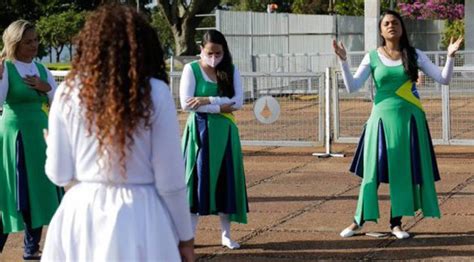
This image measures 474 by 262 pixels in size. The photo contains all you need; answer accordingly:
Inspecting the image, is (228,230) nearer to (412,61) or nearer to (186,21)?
(412,61)

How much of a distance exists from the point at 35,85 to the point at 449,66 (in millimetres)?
3386

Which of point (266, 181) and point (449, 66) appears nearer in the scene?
point (449, 66)

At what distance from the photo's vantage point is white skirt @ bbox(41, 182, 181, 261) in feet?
14.1

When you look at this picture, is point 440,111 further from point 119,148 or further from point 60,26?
point 60,26

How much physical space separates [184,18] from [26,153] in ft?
81.5

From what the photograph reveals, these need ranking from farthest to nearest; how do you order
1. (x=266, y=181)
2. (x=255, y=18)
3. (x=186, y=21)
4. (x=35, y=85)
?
(x=186, y=21) → (x=255, y=18) → (x=266, y=181) → (x=35, y=85)

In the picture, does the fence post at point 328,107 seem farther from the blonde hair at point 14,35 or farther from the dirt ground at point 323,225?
the blonde hair at point 14,35

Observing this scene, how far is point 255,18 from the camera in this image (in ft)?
86.8

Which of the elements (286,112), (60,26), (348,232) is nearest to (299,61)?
(286,112)

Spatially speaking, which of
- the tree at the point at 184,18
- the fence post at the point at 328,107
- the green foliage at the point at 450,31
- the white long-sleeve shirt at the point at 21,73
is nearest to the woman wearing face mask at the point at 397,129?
the white long-sleeve shirt at the point at 21,73

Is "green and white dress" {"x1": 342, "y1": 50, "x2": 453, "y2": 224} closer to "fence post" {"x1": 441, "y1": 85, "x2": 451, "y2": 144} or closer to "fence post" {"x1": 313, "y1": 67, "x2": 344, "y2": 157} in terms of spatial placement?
"fence post" {"x1": 313, "y1": 67, "x2": 344, "y2": 157}

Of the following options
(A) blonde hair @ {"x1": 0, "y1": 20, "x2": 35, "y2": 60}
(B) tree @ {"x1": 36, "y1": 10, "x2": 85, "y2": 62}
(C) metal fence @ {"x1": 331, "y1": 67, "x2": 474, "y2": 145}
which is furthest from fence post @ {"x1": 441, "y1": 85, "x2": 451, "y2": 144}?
(B) tree @ {"x1": 36, "y1": 10, "x2": 85, "y2": 62}

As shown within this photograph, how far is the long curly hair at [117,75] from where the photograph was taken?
13.9 feet

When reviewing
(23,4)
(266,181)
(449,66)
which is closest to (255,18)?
(266,181)
